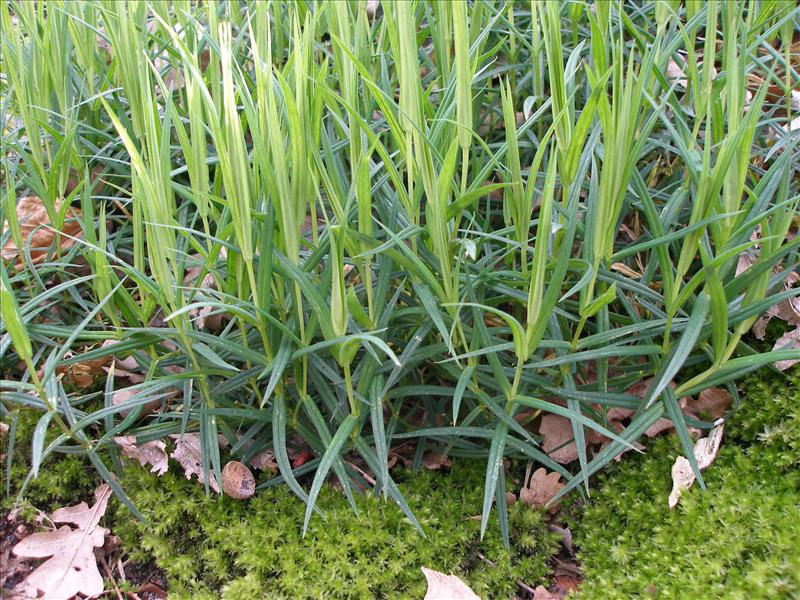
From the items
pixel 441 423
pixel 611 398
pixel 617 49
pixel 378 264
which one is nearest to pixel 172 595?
pixel 441 423

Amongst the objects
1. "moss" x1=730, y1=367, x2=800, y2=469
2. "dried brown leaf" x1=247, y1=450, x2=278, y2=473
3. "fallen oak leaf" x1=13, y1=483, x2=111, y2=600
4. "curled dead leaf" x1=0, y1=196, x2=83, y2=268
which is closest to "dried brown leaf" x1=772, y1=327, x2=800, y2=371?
"moss" x1=730, y1=367, x2=800, y2=469

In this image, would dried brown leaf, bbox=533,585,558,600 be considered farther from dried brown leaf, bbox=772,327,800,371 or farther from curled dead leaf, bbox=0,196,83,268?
curled dead leaf, bbox=0,196,83,268

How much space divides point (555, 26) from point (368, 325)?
0.66m

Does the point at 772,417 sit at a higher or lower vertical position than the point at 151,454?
higher

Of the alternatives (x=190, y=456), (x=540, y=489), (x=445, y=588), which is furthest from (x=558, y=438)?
(x=190, y=456)

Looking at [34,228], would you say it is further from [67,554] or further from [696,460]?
[696,460]

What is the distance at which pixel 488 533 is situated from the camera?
142cm

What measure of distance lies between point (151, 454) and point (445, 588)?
2.35 ft

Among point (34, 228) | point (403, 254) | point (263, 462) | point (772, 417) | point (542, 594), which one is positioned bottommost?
point (542, 594)

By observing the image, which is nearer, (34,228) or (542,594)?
(542,594)

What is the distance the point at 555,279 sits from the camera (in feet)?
3.92

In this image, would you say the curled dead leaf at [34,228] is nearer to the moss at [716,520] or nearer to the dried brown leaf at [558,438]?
the dried brown leaf at [558,438]

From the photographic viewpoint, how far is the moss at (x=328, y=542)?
1330 millimetres

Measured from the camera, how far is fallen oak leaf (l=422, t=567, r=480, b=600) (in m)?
1.29
